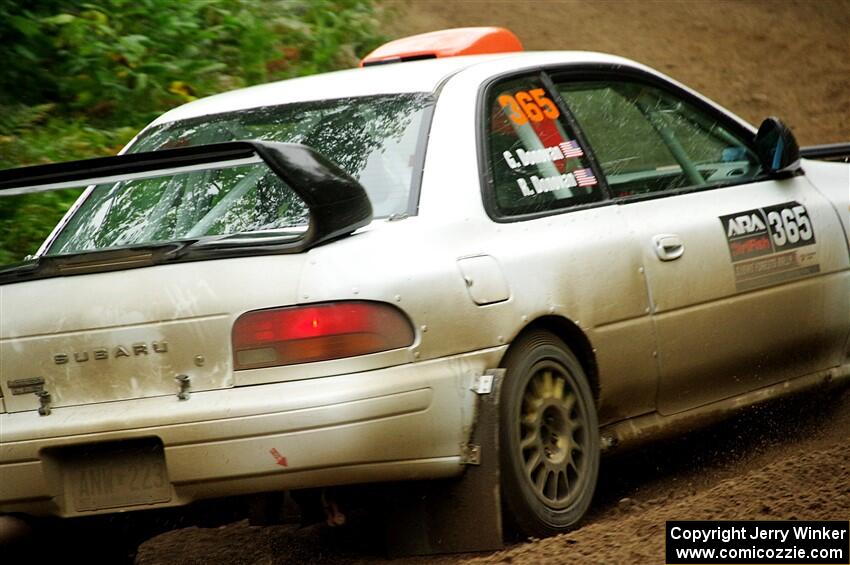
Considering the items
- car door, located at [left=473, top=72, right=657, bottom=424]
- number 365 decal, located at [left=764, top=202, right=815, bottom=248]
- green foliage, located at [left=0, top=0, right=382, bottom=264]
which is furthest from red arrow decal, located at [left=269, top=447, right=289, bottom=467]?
green foliage, located at [left=0, top=0, right=382, bottom=264]

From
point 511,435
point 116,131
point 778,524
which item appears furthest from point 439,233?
point 116,131

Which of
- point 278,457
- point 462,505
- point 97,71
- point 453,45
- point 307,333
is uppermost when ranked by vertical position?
point 97,71

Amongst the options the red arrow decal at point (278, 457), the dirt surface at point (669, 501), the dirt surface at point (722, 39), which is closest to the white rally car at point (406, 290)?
the red arrow decal at point (278, 457)

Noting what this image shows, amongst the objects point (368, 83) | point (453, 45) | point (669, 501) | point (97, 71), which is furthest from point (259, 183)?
point (97, 71)

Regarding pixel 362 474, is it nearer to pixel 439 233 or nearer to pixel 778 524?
pixel 439 233

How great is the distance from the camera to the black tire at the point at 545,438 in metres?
4.56

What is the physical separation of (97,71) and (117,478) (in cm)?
601

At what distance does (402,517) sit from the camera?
4.55m

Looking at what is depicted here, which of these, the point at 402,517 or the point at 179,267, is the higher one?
the point at 179,267

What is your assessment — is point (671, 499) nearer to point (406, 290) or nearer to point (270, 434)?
point (406, 290)

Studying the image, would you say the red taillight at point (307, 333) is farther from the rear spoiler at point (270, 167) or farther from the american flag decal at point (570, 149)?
the american flag decal at point (570, 149)

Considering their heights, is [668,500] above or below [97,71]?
below

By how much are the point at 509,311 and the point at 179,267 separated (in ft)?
3.40

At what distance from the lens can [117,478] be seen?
4.28m
